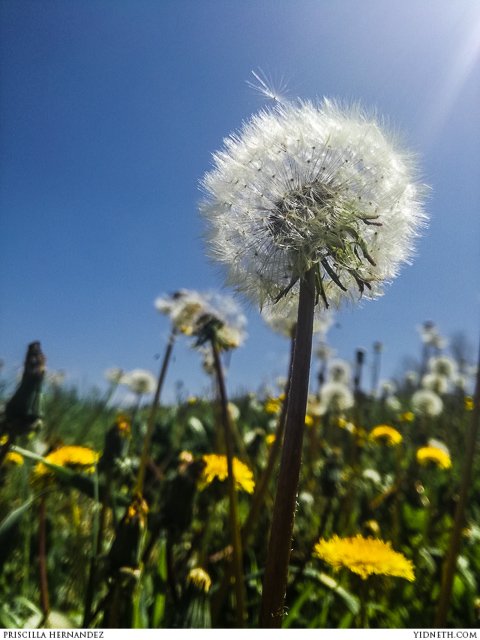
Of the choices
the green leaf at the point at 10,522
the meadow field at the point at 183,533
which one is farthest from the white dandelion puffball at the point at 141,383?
the green leaf at the point at 10,522

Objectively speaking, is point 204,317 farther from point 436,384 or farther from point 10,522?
point 436,384

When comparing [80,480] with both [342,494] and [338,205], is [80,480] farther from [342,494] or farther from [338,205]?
[342,494]

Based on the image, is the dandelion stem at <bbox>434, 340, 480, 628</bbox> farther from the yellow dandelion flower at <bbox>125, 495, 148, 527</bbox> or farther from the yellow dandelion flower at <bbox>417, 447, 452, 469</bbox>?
the yellow dandelion flower at <bbox>417, 447, 452, 469</bbox>

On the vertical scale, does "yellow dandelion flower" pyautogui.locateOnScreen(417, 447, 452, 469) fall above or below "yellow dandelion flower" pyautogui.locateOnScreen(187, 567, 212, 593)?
above

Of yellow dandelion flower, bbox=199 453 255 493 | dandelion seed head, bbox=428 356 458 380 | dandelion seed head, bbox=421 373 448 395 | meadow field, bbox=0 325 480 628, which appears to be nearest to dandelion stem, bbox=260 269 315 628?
meadow field, bbox=0 325 480 628

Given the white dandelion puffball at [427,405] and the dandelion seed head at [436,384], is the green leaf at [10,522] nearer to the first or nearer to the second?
the white dandelion puffball at [427,405]

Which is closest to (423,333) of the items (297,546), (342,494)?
(342,494)
